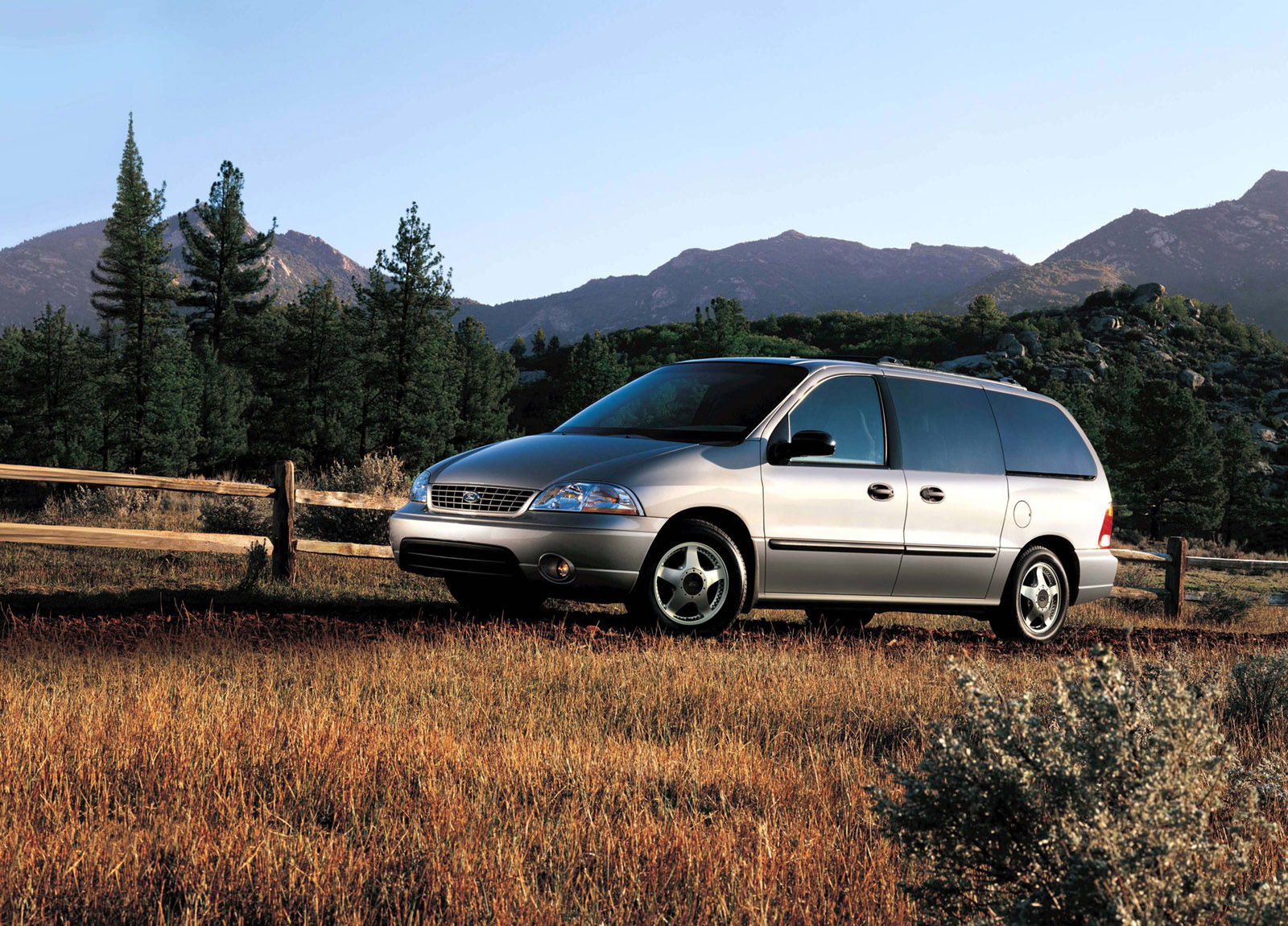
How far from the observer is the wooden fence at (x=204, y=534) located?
885 cm

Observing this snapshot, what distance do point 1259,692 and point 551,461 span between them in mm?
4365

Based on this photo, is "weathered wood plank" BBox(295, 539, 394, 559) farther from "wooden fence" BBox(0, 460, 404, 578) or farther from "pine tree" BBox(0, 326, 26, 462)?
"pine tree" BBox(0, 326, 26, 462)

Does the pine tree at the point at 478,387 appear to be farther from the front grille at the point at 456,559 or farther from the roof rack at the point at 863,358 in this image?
the front grille at the point at 456,559

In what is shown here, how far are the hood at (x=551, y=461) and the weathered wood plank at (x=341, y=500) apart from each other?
11.8ft

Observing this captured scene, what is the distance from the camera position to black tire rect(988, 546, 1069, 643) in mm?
8531

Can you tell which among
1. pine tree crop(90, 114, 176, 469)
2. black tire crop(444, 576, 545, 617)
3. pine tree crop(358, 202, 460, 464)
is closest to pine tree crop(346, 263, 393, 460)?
pine tree crop(358, 202, 460, 464)

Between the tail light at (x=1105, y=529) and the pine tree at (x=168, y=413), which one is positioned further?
the pine tree at (x=168, y=413)

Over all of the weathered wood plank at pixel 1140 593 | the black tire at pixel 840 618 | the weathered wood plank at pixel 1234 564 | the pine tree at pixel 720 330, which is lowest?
the weathered wood plank at pixel 1140 593

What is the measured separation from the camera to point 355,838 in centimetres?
317

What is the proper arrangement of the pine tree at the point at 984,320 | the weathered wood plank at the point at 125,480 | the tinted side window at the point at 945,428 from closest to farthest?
the tinted side window at the point at 945,428, the weathered wood plank at the point at 125,480, the pine tree at the point at 984,320

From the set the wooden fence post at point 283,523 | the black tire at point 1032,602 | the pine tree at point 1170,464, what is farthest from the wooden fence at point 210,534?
the pine tree at point 1170,464

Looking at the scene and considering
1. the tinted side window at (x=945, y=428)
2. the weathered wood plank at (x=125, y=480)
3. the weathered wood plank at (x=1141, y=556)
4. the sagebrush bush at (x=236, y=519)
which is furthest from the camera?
the sagebrush bush at (x=236, y=519)

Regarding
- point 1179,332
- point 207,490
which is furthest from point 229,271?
point 1179,332

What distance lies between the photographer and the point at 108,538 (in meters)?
8.98
